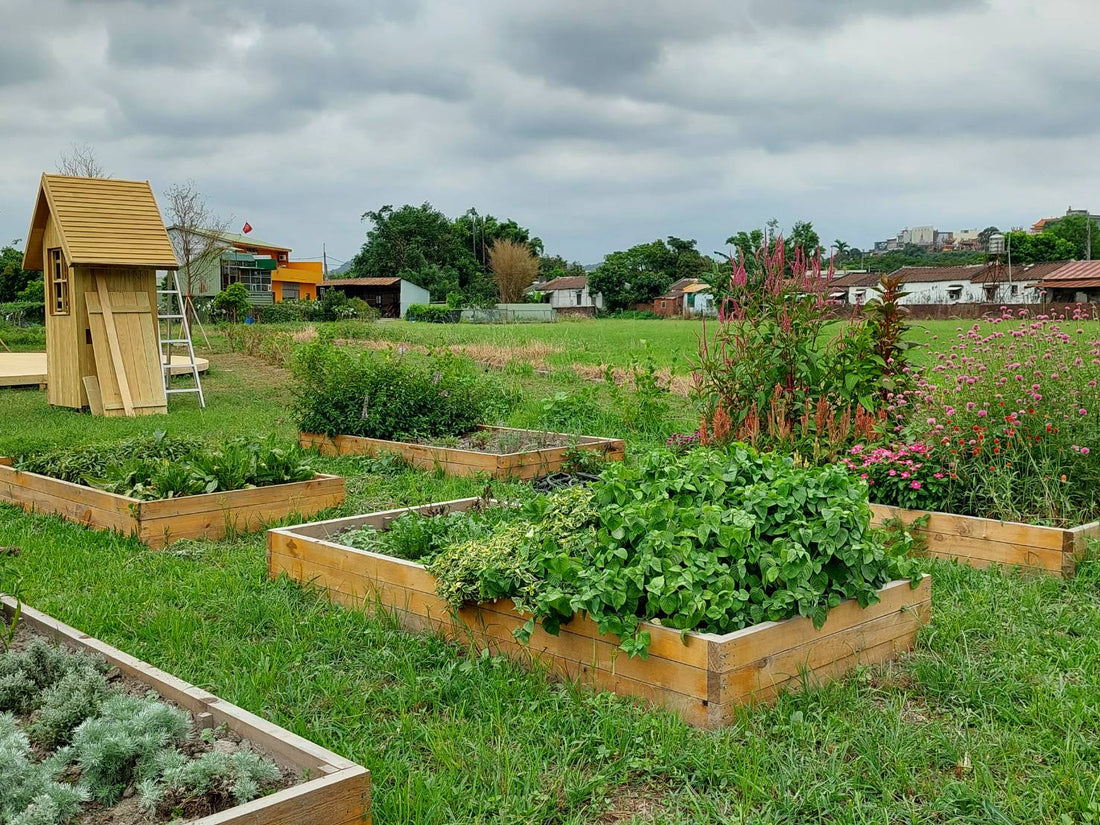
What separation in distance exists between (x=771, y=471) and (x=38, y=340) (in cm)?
2729

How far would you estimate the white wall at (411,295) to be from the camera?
67.5 m

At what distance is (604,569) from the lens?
3.54m

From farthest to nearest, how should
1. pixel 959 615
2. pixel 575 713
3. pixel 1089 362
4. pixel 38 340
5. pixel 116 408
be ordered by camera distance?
1. pixel 38 340
2. pixel 116 408
3. pixel 1089 362
4. pixel 959 615
5. pixel 575 713

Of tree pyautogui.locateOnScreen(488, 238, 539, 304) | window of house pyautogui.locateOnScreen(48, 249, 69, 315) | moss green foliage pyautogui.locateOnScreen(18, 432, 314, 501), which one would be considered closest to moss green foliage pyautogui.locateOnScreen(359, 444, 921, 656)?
moss green foliage pyautogui.locateOnScreen(18, 432, 314, 501)

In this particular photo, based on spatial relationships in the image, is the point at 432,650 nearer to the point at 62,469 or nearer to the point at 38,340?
the point at 62,469

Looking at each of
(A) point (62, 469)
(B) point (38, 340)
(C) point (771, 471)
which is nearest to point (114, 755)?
(C) point (771, 471)

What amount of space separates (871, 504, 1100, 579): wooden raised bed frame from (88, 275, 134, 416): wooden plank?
1109 centimetres

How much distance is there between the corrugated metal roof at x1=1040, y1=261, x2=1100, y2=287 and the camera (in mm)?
54719

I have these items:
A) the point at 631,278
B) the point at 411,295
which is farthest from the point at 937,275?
the point at 411,295

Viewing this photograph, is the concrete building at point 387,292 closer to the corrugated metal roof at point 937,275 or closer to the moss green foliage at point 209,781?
the corrugated metal roof at point 937,275

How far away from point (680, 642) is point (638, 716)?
30 cm

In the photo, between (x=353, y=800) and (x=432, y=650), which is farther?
(x=432, y=650)

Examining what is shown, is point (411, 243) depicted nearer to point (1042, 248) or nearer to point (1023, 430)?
point (1042, 248)

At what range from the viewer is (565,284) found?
91000 millimetres
